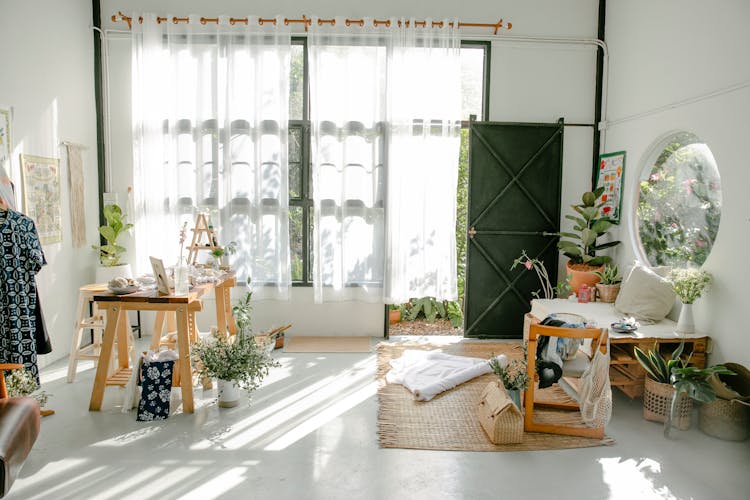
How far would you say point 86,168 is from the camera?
566cm

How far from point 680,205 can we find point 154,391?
4.68 m

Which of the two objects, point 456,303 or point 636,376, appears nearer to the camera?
point 636,376

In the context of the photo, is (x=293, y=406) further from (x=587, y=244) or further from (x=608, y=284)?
(x=587, y=244)

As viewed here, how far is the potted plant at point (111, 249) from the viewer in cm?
532

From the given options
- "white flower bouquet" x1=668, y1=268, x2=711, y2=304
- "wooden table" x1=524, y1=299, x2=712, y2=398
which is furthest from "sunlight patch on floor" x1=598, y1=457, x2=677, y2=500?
"white flower bouquet" x1=668, y1=268, x2=711, y2=304

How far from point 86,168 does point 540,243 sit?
5.07 meters

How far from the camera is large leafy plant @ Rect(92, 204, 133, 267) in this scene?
547 centimetres

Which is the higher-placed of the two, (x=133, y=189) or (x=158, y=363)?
(x=133, y=189)

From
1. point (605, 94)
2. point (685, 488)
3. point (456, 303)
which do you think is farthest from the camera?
point (456, 303)

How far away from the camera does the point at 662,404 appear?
3.91m

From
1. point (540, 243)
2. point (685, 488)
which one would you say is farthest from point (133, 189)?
point (685, 488)

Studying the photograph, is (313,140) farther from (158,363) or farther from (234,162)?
(158,363)

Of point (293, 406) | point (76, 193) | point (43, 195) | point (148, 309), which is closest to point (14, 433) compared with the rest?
point (148, 309)

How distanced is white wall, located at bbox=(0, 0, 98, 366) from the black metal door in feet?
13.7
